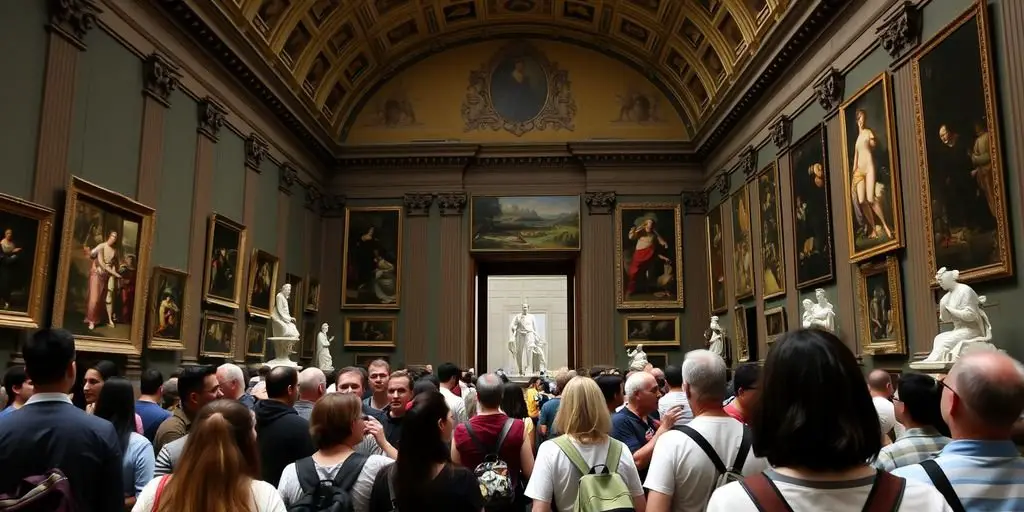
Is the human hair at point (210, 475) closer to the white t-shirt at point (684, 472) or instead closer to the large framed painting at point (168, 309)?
the white t-shirt at point (684, 472)

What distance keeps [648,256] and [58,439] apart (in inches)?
731

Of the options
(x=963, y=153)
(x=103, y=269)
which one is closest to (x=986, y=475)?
(x=963, y=153)

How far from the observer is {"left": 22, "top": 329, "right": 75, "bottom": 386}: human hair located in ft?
10.6

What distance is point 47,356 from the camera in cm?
325

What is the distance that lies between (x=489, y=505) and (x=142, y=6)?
11.4 metres

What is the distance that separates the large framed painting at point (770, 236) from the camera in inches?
586

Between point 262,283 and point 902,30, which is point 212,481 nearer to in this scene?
point 902,30

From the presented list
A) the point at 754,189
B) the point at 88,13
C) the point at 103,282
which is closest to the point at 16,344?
the point at 103,282

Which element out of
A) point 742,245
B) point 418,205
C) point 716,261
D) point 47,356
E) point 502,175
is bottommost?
point 47,356

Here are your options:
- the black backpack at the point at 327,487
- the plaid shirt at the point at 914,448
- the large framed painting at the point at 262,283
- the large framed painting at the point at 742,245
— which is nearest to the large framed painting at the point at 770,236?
the large framed painting at the point at 742,245

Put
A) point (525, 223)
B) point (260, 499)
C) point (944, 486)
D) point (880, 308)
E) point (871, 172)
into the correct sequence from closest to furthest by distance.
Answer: point (944, 486) → point (260, 499) → point (880, 308) → point (871, 172) → point (525, 223)

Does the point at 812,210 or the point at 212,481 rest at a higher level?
the point at 812,210

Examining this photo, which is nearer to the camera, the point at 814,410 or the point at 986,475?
the point at 814,410

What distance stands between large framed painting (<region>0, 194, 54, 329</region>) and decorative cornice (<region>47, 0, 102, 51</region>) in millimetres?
2599
